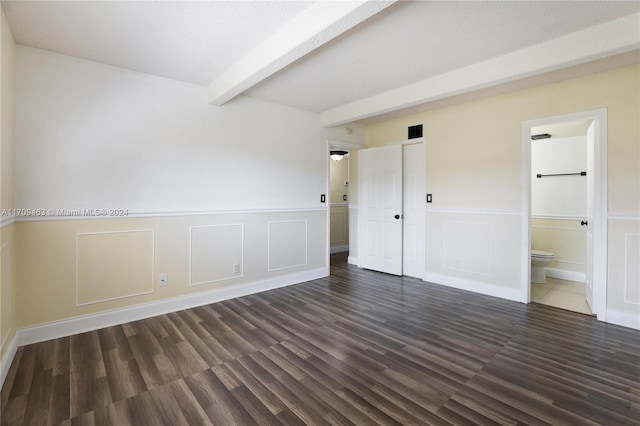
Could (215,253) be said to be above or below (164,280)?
above

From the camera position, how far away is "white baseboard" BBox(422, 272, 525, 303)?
3660 millimetres

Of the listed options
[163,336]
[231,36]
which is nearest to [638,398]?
[163,336]

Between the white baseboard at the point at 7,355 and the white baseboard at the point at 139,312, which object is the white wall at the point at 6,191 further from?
the white baseboard at the point at 139,312

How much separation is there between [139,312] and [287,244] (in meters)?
1.97

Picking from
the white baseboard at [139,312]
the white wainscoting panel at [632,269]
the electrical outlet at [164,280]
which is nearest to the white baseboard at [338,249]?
the white baseboard at [139,312]

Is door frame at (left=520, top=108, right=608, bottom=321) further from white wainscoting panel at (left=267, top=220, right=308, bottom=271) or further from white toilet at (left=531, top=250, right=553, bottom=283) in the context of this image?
white wainscoting panel at (left=267, top=220, right=308, bottom=271)

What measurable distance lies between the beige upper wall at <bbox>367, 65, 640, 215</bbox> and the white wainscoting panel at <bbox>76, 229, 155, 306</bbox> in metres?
3.83

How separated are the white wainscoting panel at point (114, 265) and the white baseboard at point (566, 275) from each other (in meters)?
5.62

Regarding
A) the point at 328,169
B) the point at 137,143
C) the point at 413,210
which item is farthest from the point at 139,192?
the point at 413,210

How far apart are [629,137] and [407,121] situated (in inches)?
101

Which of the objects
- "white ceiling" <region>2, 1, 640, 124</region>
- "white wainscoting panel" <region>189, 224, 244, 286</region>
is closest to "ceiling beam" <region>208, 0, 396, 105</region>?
"white ceiling" <region>2, 1, 640, 124</region>

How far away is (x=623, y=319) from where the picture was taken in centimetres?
293

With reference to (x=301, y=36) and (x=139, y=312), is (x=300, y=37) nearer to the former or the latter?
(x=301, y=36)

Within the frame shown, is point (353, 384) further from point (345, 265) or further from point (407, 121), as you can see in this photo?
point (407, 121)
